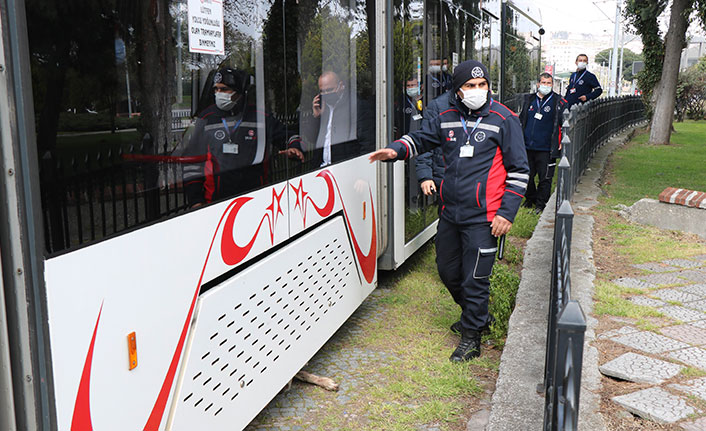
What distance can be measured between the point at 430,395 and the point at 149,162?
237 centimetres

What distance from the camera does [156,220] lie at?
94.4 inches

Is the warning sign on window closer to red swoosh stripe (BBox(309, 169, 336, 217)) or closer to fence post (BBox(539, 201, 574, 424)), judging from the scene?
red swoosh stripe (BBox(309, 169, 336, 217))

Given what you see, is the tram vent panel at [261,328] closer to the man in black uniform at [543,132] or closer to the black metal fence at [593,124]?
the black metal fence at [593,124]

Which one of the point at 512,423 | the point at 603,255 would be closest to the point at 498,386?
the point at 512,423

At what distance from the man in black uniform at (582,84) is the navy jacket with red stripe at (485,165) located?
7885 millimetres

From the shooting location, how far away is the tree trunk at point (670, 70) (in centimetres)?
1587

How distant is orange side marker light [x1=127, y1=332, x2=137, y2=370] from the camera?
2.25 metres

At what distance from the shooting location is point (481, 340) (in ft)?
16.1

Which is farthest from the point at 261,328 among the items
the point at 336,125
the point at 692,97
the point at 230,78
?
the point at 692,97

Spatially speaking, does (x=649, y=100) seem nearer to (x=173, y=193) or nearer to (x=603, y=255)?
(x=603, y=255)

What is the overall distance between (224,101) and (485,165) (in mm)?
2075

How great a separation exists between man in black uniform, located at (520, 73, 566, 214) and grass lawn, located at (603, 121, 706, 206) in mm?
940

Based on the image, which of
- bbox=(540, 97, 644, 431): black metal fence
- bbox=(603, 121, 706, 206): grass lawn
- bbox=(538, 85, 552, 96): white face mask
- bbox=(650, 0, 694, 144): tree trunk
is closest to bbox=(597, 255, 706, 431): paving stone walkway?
bbox=(540, 97, 644, 431): black metal fence

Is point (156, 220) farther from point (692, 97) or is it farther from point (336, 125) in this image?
point (692, 97)
